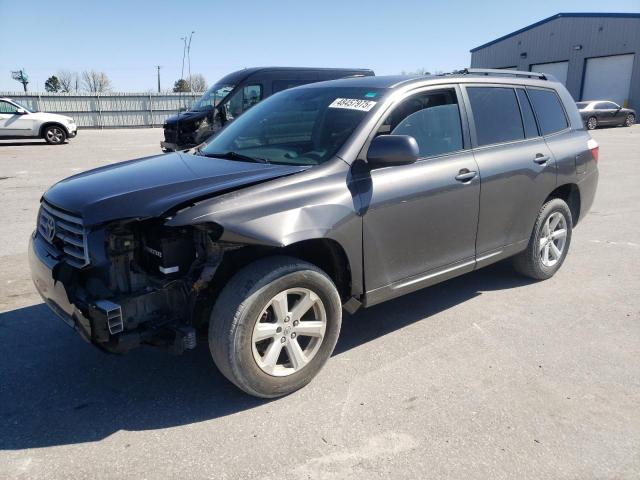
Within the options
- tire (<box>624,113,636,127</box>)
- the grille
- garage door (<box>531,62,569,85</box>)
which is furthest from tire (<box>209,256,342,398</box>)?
garage door (<box>531,62,569,85</box>)

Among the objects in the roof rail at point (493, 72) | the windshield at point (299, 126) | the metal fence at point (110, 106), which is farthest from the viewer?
the metal fence at point (110, 106)

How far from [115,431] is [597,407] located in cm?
264

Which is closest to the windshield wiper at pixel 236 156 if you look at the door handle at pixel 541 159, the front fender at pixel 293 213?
the front fender at pixel 293 213

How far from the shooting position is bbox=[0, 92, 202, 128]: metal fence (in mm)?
30781

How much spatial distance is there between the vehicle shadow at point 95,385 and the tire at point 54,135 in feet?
56.8

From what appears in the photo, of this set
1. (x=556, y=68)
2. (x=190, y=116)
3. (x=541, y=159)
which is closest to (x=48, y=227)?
(x=541, y=159)

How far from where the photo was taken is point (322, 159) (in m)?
3.27

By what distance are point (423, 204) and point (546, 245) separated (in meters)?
1.98

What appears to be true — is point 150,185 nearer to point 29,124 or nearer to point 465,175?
point 465,175

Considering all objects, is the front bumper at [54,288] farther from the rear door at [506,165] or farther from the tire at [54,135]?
the tire at [54,135]

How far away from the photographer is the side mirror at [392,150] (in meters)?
3.13

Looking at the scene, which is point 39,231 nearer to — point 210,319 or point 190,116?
point 210,319

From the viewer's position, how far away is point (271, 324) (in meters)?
2.94

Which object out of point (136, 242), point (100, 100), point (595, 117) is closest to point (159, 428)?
point (136, 242)
